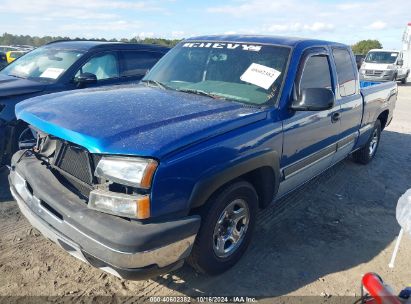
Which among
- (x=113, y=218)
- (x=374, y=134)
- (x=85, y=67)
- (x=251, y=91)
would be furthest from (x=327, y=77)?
(x=85, y=67)

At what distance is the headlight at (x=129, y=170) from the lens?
2.18m

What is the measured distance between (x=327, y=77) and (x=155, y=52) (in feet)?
11.7

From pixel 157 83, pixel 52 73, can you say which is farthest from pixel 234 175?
pixel 52 73

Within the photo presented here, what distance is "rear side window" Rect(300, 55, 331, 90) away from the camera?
3.57 metres

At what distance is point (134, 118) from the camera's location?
260 centimetres

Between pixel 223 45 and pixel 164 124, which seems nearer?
pixel 164 124

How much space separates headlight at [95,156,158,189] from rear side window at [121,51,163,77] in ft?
12.8

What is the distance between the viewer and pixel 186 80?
12.1 ft

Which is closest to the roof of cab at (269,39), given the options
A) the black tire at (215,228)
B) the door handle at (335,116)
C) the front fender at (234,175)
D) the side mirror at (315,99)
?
the side mirror at (315,99)

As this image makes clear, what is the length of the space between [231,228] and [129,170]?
1132 mm

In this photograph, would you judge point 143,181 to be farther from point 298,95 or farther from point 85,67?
point 85,67

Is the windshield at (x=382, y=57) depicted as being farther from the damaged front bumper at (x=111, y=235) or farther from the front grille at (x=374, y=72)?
the damaged front bumper at (x=111, y=235)

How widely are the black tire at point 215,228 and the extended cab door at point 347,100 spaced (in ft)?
6.05

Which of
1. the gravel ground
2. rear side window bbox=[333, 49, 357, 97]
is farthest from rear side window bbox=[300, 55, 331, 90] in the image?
the gravel ground
